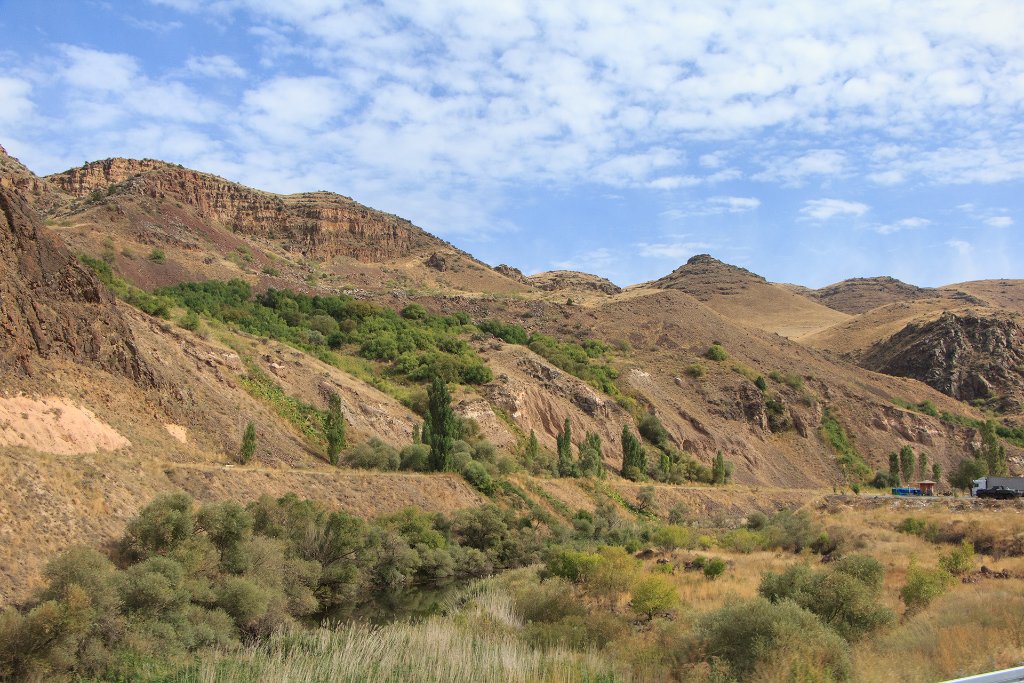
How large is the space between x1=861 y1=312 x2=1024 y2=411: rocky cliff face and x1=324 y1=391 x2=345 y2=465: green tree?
89674 mm

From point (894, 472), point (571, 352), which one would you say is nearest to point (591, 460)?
point (571, 352)

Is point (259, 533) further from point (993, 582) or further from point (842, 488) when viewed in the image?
point (842, 488)

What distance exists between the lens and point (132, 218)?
78562 millimetres

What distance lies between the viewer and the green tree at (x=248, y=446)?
33469 mm

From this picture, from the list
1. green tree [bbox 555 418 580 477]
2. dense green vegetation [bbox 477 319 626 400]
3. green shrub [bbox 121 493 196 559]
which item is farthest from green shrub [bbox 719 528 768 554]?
dense green vegetation [bbox 477 319 626 400]

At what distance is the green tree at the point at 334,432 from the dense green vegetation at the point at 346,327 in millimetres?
17698

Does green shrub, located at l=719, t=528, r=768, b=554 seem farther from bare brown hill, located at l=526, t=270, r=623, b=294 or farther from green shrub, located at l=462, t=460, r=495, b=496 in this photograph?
bare brown hill, located at l=526, t=270, r=623, b=294

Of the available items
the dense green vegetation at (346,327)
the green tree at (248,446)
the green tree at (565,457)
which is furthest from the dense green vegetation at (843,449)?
the green tree at (248,446)

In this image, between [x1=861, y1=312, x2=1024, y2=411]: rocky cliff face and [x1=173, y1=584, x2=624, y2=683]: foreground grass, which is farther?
[x1=861, y1=312, x2=1024, y2=411]: rocky cliff face

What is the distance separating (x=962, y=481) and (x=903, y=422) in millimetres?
23645

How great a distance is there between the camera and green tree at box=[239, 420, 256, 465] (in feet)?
110

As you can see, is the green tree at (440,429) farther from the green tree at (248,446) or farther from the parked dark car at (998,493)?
the parked dark car at (998,493)

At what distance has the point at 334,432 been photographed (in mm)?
39344

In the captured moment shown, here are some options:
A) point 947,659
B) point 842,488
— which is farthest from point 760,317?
point 947,659
